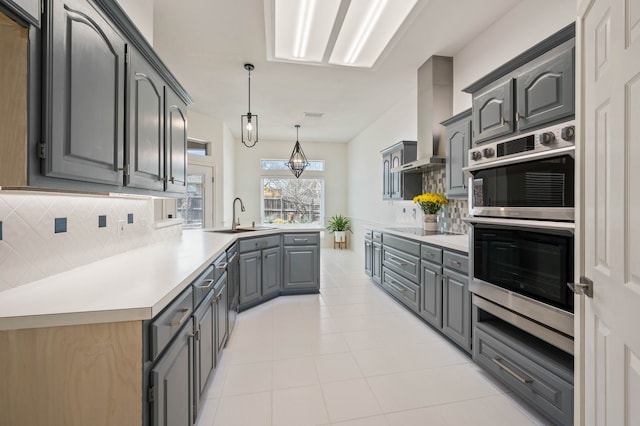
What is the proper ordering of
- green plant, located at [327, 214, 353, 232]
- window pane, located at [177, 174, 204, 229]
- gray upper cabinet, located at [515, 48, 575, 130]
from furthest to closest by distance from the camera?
green plant, located at [327, 214, 353, 232], window pane, located at [177, 174, 204, 229], gray upper cabinet, located at [515, 48, 575, 130]

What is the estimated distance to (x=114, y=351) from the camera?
3.06ft

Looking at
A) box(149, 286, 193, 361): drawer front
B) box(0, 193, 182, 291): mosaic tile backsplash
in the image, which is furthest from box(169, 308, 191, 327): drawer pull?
box(0, 193, 182, 291): mosaic tile backsplash

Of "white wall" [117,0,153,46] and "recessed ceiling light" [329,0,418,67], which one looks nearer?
"white wall" [117,0,153,46]

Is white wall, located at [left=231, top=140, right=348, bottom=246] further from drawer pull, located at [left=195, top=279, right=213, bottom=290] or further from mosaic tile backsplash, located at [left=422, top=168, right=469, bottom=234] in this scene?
drawer pull, located at [left=195, top=279, right=213, bottom=290]

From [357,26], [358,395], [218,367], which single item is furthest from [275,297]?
[357,26]

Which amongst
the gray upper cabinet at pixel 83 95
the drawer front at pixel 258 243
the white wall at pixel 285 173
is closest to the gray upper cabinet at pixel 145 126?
the gray upper cabinet at pixel 83 95

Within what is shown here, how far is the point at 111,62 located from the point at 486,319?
9.06 ft

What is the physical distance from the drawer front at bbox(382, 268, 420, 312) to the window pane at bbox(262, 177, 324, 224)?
4.40 metres

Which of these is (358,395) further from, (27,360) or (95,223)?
(95,223)

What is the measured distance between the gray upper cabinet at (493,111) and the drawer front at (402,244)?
4.08ft

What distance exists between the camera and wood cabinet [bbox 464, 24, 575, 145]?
1.52m

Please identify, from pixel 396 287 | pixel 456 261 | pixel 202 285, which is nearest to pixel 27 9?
pixel 202 285

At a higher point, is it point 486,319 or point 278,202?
point 278,202

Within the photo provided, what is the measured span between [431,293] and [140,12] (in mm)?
3339
